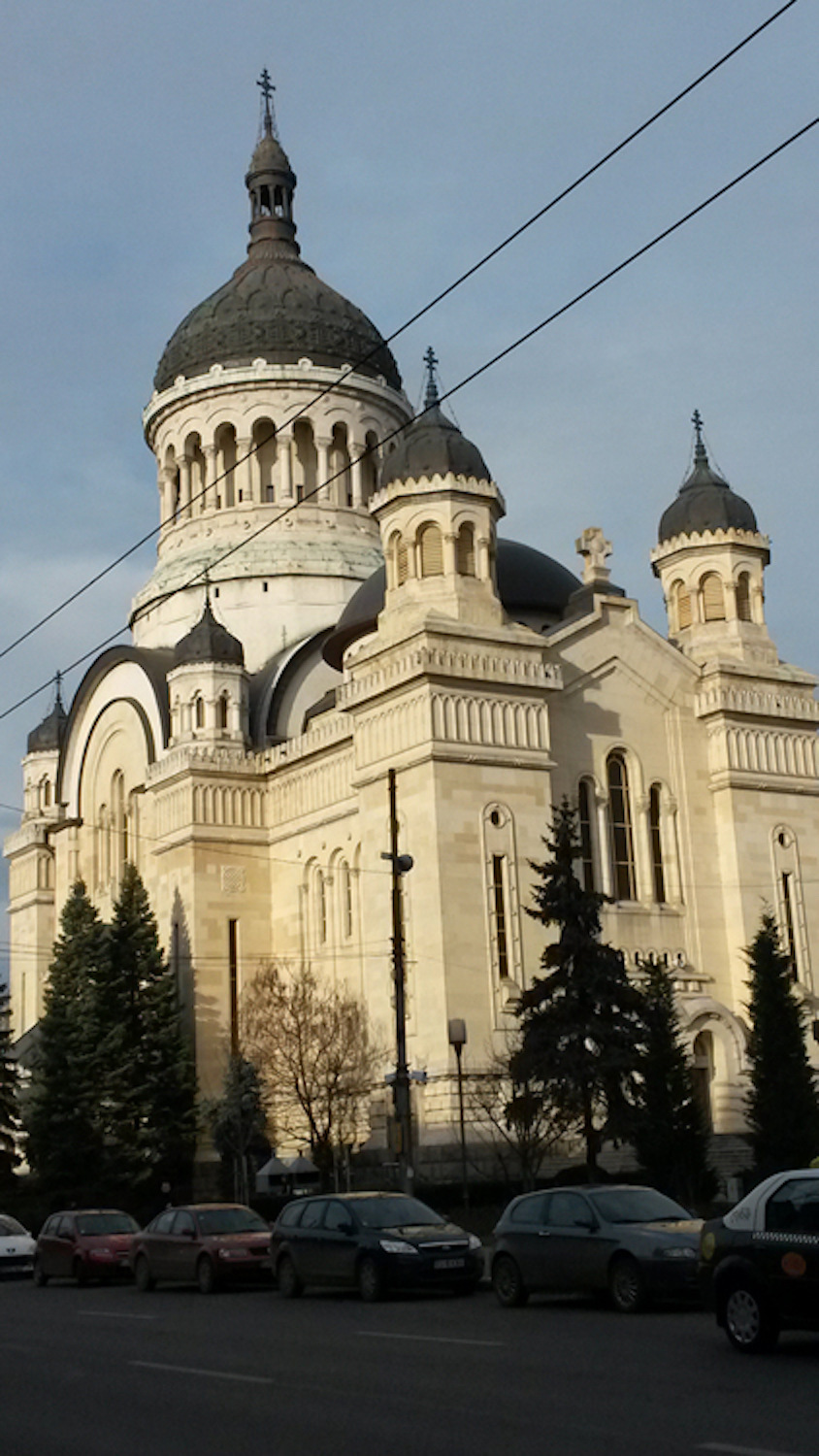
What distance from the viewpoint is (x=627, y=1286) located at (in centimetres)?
1658

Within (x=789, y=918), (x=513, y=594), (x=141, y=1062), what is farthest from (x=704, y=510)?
(x=141, y=1062)

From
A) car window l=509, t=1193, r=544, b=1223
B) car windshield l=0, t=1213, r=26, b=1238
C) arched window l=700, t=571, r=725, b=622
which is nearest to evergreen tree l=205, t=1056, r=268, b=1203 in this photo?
car windshield l=0, t=1213, r=26, b=1238

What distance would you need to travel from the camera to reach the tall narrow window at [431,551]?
3956 cm

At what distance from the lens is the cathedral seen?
123 feet

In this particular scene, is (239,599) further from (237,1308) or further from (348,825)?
(237,1308)

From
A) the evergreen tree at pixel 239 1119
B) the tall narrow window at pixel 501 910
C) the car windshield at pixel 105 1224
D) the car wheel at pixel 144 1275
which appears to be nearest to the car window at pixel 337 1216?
the car wheel at pixel 144 1275

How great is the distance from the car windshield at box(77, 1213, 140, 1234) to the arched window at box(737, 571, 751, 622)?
76.9 ft

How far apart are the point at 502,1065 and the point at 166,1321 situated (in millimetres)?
18151

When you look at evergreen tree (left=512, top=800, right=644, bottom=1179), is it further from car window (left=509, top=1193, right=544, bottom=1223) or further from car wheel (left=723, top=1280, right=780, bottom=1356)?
car wheel (left=723, top=1280, right=780, bottom=1356)

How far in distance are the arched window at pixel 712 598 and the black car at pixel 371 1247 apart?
25708mm

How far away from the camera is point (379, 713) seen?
127 feet

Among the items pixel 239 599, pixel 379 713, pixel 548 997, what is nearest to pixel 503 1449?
pixel 548 997

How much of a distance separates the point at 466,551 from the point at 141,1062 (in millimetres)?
13813

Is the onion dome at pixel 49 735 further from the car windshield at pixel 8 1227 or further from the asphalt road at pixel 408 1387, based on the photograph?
the asphalt road at pixel 408 1387
